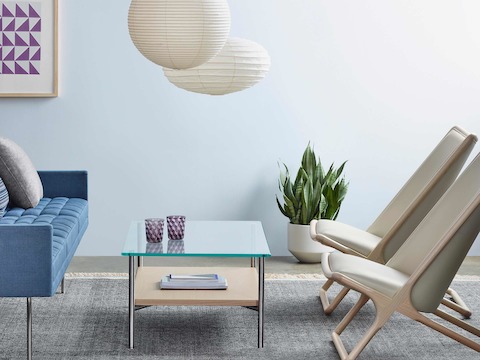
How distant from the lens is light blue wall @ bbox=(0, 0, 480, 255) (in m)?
6.01

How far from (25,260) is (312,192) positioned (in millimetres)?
2516

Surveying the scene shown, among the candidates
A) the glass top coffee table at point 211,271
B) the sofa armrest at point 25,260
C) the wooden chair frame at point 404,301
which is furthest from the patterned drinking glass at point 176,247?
the wooden chair frame at point 404,301

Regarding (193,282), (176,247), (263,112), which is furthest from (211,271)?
(263,112)

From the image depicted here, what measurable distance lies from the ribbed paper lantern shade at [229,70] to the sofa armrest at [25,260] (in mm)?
1071

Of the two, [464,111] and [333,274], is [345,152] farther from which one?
[333,274]

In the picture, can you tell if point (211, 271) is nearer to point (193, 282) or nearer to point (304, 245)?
point (193, 282)

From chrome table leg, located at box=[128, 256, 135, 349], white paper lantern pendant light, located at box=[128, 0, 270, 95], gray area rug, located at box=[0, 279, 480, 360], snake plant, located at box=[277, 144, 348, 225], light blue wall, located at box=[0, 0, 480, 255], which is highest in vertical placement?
white paper lantern pendant light, located at box=[128, 0, 270, 95]

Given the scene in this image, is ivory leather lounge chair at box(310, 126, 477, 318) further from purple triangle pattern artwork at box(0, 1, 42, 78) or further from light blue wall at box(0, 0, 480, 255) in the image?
purple triangle pattern artwork at box(0, 1, 42, 78)

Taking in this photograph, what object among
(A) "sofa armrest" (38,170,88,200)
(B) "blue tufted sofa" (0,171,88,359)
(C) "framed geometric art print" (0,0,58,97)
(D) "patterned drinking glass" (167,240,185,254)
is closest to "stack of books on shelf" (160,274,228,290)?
(D) "patterned drinking glass" (167,240,185,254)

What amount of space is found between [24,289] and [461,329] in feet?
6.98

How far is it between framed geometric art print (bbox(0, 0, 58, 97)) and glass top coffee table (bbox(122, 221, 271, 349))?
5.56ft

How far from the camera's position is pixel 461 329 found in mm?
4430

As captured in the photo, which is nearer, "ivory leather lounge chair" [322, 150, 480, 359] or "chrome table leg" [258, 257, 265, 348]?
"ivory leather lounge chair" [322, 150, 480, 359]

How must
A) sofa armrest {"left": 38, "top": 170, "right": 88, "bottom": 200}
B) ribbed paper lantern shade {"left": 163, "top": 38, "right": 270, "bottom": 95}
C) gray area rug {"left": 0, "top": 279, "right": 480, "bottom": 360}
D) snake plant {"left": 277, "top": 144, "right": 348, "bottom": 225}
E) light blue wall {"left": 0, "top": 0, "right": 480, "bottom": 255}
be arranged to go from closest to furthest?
gray area rug {"left": 0, "top": 279, "right": 480, "bottom": 360}
ribbed paper lantern shade {"left": 163, "top": 38, "right": 270, "bottom": 95}
sofa armrest {"left": 38, "top": 170, "right": 88, "bottom": 200}
snake plant {"left": 277, "top": 144, "right": 348, "bottom": 225}
light blue wall {"left": 0, "top": 0, "right": 480, "bottom": 255}
